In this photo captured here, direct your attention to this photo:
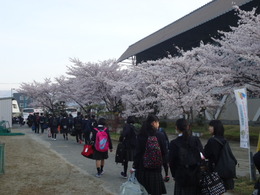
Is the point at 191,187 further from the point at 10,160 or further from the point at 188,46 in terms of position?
the point at 188,46

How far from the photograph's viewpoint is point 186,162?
13.3 feet

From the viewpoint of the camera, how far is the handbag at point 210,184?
404 centimetres

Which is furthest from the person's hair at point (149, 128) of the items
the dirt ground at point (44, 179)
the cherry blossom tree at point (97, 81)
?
the cherry blossom tree at point (97, 81)

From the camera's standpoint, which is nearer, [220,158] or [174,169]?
[174,169]

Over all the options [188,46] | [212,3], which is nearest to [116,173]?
Answer: [188,46]

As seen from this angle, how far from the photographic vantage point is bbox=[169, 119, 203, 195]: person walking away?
4.06 m

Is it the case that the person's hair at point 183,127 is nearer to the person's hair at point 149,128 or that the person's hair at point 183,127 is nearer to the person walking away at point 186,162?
the person walking away at point 186,162

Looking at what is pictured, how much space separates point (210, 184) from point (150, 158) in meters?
1.05

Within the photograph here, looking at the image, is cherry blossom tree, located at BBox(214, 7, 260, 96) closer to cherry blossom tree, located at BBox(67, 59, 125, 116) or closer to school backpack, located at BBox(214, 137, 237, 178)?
school backpack, located at BBox(214, 137, 237, 178)

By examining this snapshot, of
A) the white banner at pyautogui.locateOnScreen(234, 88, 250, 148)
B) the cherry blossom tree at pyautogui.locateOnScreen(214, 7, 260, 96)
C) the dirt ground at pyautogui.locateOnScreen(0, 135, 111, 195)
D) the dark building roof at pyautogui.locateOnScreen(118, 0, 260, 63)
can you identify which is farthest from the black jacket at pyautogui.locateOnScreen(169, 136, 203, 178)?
the dark building roof at pyautogui.locateOnScreen(118, 0, 260, 63)

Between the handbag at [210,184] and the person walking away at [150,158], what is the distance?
0.87 m

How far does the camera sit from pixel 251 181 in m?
6.80

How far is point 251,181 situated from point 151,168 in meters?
3.16

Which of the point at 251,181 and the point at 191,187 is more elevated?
the point at 191,187
